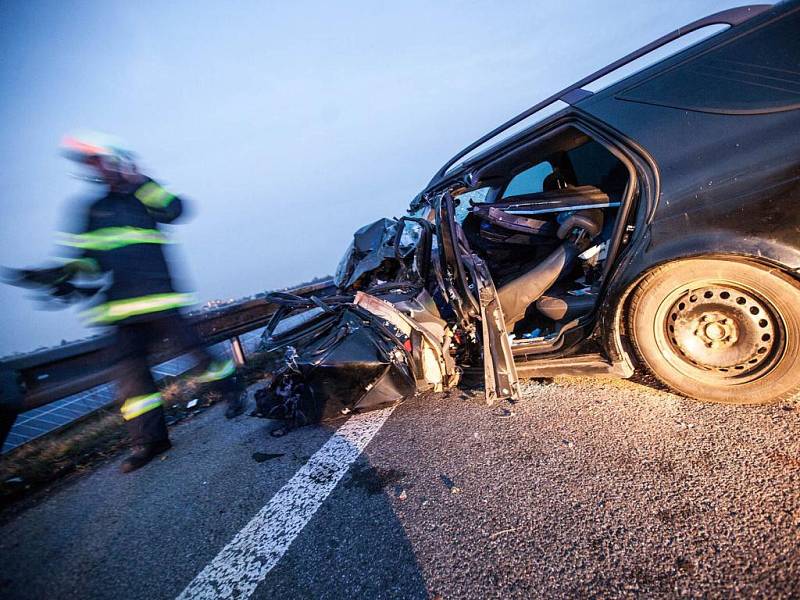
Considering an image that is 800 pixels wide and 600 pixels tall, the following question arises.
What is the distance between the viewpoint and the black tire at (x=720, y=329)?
159cm

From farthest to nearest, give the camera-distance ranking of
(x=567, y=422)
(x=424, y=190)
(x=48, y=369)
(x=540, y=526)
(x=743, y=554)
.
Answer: (x=424, y=190) → (x=48, y=369) → (x=567, y=422) → (x=540, y=526) → (x=743, y=554)

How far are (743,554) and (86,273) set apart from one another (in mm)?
3842

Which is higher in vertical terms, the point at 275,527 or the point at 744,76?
the point at 744,76

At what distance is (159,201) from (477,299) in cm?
270

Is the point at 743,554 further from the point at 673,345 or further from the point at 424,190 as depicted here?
the point at 424,190

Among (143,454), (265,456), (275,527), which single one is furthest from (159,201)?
(275,527)

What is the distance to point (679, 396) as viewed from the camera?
6.25ft

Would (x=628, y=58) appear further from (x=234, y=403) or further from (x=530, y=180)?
(x=234, y=403)

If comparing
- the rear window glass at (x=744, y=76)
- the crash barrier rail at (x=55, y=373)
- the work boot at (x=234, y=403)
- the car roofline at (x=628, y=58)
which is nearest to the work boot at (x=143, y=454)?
the work boot at (x=234, y=403)

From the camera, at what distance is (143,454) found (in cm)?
238

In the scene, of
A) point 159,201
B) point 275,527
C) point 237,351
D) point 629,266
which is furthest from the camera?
point 237,351

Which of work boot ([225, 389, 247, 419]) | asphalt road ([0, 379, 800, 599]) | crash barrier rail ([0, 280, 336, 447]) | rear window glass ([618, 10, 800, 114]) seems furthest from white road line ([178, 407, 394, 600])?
rear window glass ([618, 10, 800, 114])

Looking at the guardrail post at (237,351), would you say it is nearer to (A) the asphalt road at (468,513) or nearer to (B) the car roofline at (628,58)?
(A) the asphalt road at (468,513)

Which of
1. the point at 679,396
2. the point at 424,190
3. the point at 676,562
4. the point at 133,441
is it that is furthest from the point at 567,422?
the point at 133,441
